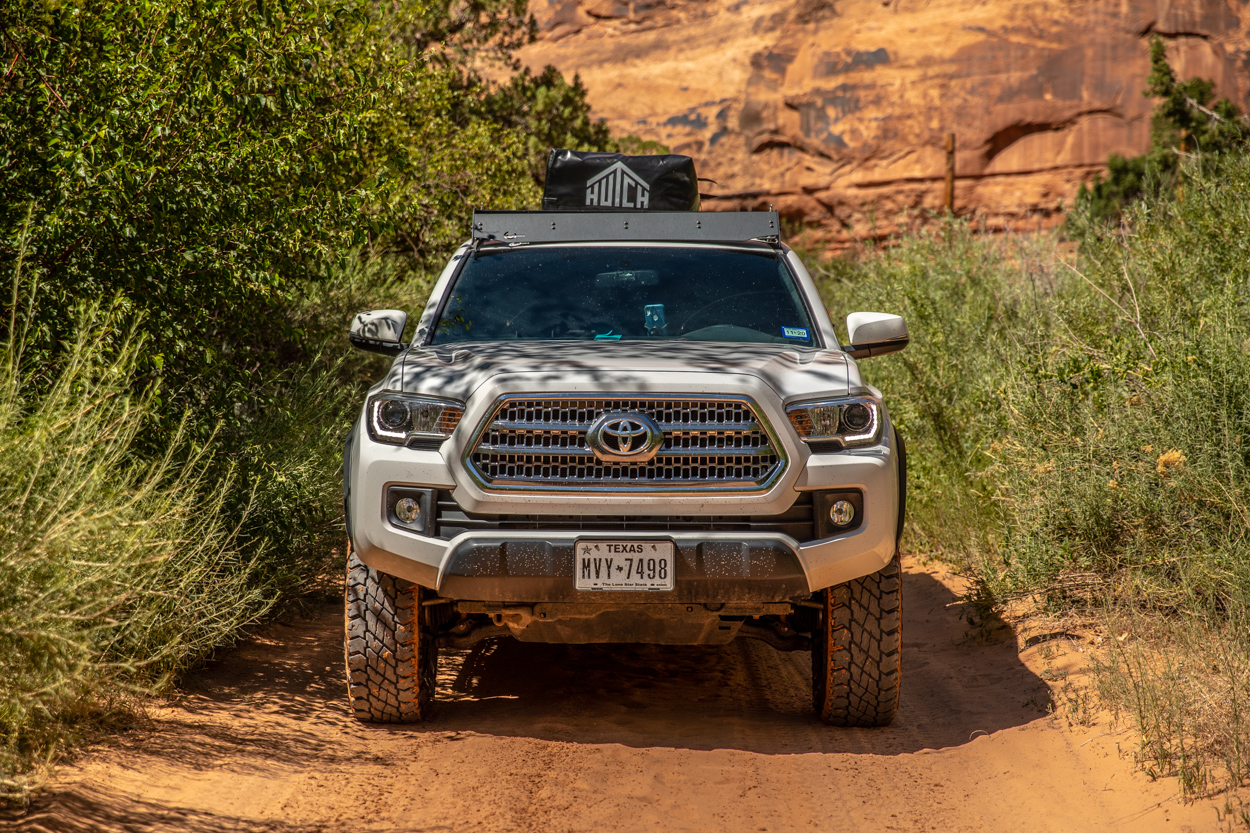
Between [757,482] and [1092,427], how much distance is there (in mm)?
2985

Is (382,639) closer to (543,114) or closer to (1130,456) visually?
(1130,456)

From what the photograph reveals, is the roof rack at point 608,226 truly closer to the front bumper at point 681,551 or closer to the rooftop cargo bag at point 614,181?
the rooftop cargo bag at point 614,181

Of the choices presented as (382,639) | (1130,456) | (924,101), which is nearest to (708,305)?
(382,639)

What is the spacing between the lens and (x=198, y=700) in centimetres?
485

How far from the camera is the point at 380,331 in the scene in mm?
5047

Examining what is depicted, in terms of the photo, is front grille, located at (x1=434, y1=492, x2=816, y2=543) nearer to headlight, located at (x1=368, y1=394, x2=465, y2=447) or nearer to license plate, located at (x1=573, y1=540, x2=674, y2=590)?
license plate, located at (x1=573, y1=540, x2=674, y2=590)

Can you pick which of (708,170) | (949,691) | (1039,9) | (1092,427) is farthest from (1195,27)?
(949,691)

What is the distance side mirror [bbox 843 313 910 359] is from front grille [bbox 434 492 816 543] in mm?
1127

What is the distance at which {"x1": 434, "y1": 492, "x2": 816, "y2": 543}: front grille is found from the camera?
165 inches

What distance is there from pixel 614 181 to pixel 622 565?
407 cm

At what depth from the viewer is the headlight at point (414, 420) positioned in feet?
14.0

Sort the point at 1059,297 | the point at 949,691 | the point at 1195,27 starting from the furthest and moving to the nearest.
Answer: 1. the point at 1195,27
2. the point at 1059,297
3. the point at 949,691

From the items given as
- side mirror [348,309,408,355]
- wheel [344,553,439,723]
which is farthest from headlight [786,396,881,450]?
side mirror [348,309,408,355]

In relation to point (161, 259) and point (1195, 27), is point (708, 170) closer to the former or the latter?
point (1195, 27)
